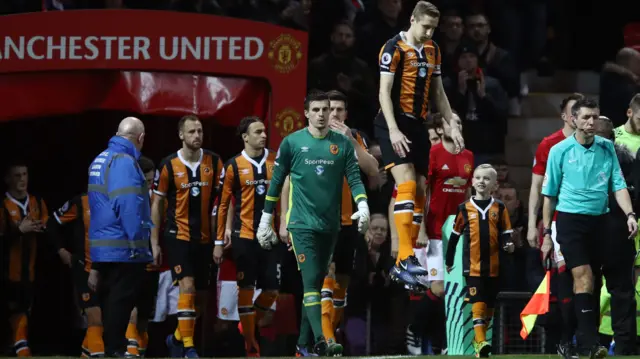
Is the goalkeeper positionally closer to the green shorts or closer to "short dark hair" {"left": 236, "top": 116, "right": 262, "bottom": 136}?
the green shorts

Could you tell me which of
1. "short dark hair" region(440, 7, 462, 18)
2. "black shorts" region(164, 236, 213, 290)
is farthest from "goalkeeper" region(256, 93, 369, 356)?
"short dark hair" region(440, 7, 462, 18)

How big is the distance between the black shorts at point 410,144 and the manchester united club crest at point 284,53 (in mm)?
4043

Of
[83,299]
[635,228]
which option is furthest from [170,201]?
[635,228]

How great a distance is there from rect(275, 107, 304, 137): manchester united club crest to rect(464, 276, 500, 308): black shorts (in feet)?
8.96

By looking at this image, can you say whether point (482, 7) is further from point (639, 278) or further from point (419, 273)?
point (419, 273)

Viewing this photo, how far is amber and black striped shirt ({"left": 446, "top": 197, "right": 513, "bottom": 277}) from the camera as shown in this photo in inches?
524

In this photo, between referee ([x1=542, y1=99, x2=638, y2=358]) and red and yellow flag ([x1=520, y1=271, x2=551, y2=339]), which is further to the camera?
red and yellow flag ([x1=520, y1=271, x2=551, y2=339])

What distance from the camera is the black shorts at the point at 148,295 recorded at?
46.2 feet

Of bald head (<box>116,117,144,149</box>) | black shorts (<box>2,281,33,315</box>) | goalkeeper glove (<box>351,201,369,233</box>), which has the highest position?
bald head (<box>116,117,144,149</box>)

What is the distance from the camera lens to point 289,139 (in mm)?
11242

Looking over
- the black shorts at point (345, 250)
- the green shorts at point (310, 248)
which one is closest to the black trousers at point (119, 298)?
the green shorts at point (310, 248)

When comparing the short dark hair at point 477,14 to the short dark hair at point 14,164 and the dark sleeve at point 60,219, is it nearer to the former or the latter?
the dark sleeve at point 60,219

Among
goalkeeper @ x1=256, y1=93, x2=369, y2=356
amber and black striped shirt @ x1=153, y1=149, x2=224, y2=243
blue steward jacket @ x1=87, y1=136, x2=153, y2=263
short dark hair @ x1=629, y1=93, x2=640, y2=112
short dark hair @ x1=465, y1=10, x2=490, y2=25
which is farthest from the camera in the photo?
short dark hair @ x1=465, y1=10, x2=490, y2=25

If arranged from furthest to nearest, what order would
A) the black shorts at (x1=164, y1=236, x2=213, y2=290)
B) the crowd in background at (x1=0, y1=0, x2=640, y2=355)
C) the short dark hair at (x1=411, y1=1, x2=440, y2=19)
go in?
the crowd in background at (x1=0, y1=0, x2=640, y2=355)
the black shorts at (x1=164, y1=236, x2=213, y2=290)
the short dark hair at (x1=411, y1=1, x2=440, y2=19)
